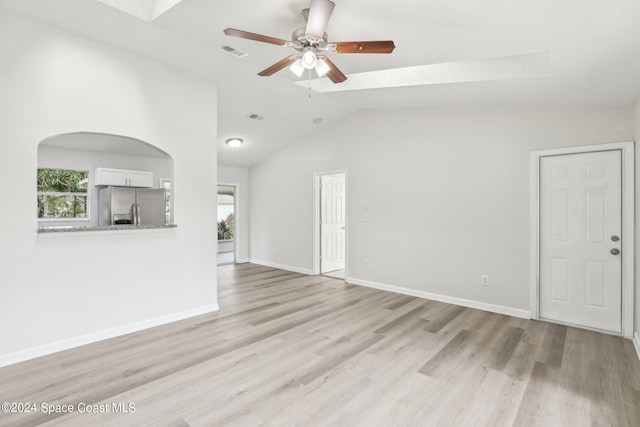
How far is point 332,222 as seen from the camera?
6496mm

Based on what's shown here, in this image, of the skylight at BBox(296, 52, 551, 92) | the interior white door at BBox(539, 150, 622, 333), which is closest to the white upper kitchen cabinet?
the skylight at BBox(296, 52, 551, 92)

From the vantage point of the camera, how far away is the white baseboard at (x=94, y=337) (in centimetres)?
271

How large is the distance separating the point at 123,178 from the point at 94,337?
3.42 m

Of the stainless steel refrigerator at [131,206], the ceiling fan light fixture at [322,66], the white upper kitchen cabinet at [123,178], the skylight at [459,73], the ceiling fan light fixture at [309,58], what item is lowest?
the stainless steel refrigerator at [131,206]

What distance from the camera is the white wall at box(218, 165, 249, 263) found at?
738cm

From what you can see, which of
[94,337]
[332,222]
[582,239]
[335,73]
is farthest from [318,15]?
[332,222]

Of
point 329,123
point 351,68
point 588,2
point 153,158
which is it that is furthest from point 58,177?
point 588,2

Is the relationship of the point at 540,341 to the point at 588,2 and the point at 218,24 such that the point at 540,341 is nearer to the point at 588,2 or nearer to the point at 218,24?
the point at 588,2

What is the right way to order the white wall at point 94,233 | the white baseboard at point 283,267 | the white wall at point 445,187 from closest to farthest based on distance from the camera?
the white wall at point 94,233 < the white wall at point 445,187 < the white baseboard at point 283,267

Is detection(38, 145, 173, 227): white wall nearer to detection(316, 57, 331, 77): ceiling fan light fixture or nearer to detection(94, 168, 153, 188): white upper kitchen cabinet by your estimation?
detection(94, 168, 153, 188): white upper kitchen cabinet

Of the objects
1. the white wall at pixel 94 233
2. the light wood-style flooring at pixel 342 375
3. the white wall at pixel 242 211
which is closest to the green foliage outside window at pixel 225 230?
the white wall at pixel 242 211

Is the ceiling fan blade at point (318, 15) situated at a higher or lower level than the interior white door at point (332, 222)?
higher

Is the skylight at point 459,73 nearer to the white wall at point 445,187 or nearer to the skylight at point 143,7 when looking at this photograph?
the white wall at point 445,187

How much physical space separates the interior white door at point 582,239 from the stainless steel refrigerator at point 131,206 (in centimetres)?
600
